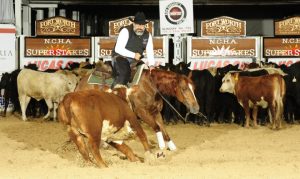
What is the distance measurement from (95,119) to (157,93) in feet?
7.55

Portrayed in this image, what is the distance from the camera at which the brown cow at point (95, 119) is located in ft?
27.1

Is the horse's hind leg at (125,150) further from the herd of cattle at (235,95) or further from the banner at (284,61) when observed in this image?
the banner at (284,61)

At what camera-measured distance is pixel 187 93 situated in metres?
10.3

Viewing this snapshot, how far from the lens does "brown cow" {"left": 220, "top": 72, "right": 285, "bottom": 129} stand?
1454cm

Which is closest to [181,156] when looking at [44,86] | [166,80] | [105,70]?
[166,80]

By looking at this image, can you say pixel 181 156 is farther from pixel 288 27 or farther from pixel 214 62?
pixel 288 27

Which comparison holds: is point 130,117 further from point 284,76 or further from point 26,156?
point 284,76

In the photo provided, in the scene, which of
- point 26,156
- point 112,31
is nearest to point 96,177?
point 26,156

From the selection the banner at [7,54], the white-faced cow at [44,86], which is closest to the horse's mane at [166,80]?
the white-faced cow at [44,86]

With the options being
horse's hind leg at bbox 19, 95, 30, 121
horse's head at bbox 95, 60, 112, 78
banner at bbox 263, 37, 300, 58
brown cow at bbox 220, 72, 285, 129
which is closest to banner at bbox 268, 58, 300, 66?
banner at bbox 263, 37, 300, 58

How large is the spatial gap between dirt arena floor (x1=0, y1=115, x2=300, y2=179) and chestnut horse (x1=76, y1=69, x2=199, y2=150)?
622 millimetres

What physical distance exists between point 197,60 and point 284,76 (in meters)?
3.11

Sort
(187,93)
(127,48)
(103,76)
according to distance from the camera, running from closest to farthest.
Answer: (187,93)
(127,48)
(103,76)

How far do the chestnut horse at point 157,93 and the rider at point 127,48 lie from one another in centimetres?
31
